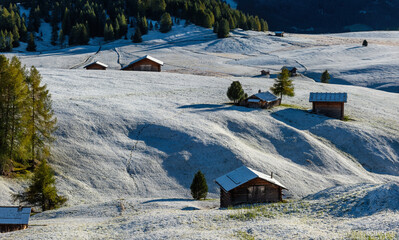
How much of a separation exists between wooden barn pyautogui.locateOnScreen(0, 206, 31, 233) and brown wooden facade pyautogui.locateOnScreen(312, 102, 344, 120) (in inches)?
1860

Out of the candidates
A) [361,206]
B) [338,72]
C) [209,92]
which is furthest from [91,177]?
[338,72]

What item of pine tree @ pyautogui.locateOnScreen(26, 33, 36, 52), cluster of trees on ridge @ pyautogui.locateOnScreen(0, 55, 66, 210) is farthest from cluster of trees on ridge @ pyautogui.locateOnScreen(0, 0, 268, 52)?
cluster of trees on ridge @ pyautogui.locateOnScreen(0, 55, 66, 210)

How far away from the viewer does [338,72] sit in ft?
343

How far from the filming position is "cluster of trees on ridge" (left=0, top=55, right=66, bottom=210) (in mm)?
34844

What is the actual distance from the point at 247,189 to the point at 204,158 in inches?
431

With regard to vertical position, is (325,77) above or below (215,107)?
above

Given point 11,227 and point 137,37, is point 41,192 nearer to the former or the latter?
→ point 11,227

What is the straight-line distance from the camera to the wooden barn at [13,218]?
27.2 meters

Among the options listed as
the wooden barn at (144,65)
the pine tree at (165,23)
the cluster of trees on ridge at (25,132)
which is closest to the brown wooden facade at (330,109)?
the cluster of trees on ridge at (25,132)

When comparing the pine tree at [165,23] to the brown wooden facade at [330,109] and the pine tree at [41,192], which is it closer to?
the brown wooden facade at [330,109]

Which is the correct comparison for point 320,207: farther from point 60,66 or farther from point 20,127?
point 60,66

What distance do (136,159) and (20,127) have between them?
1192cm

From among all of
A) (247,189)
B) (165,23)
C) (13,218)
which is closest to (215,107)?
(247,189)

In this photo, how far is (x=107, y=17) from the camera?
16112cm
